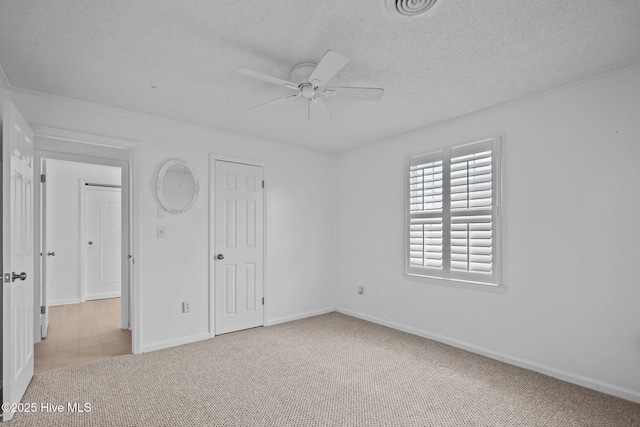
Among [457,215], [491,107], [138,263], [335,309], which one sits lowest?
[335,309]

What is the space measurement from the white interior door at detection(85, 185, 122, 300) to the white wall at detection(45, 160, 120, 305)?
6.8 inches

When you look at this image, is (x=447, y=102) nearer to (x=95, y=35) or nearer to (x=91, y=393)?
(x=95, y=35)

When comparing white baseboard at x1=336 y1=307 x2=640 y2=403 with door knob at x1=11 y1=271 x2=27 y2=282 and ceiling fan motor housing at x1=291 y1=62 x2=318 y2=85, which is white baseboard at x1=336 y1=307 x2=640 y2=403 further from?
door knob at x1=11 y1=271 x2=27 y2=282

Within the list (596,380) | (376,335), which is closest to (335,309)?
(376,335)

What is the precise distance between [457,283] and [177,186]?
3148 millimetres

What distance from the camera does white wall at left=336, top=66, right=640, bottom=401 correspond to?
2525mm

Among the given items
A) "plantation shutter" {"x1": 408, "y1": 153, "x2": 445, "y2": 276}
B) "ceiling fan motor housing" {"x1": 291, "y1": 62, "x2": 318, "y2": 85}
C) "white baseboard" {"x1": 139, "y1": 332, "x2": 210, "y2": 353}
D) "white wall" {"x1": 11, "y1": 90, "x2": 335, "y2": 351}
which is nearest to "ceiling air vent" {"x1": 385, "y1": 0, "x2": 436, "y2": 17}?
"ceiling fan motor housing" {"x1": 291, "y1": 62, "x2": 318, "y2": 85}

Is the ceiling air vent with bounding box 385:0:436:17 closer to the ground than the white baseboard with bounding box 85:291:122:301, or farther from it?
farther from it

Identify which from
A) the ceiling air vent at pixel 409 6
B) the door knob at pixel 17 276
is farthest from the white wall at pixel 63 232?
the ceiling air vent at pixel 409 6

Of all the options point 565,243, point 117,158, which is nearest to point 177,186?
point 117,158

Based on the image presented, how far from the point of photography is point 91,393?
101 inches

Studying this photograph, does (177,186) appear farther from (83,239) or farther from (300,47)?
(83,239)

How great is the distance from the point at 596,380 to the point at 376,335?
6.53 feet

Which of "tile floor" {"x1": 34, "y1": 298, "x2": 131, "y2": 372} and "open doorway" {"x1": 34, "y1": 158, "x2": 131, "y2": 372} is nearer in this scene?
"tile floor" {"x1": 34, "y1": 298, "x2": 131, "y2": 372}
